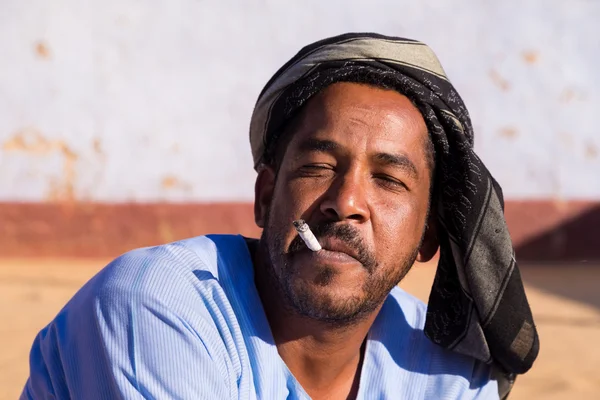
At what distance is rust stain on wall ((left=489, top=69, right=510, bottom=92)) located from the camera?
8.92m

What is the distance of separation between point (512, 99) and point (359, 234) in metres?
7.18

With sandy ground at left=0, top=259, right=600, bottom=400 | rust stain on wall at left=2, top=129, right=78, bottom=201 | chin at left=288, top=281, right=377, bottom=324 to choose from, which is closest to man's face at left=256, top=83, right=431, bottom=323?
chin at left=288, top=281, right=377, bottom=324

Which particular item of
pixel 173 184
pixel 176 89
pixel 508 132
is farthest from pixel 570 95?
pixel 173 184

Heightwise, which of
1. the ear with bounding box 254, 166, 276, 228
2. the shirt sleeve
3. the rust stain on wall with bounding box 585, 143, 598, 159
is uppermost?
the ear with bounding box 254, 166, 276, 228

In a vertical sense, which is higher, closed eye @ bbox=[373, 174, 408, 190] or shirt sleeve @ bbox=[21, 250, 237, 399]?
closed eye @ bbox=[373, 174, 408, 190]

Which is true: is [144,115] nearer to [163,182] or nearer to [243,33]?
[163,182]

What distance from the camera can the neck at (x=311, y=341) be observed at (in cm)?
233

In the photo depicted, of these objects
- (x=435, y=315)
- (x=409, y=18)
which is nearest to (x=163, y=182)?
(x=409, y=18)

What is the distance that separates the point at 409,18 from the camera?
346 inches

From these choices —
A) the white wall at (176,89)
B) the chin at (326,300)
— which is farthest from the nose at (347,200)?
the white wall at (176,89)

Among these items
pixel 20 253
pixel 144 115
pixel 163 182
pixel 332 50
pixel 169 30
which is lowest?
pixel 20 253

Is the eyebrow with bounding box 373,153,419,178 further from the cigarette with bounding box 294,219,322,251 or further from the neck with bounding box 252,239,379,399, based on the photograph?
the neck with bounding box 252,239,379,399

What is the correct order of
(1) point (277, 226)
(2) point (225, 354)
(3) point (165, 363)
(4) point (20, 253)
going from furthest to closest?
(4) point (20, 253) < (1) point (277, 226) < (2) point (225, 354) < (3) point (165, 363)

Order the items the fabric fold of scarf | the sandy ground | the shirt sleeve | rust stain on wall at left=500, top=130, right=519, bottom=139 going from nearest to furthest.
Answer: the shirt sleeve, the fabric fold of scarf, the sandy ground, rust stain on wall at left=500, top=130, right=519, bottom=139
